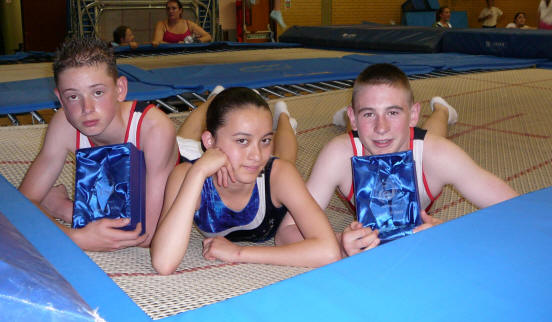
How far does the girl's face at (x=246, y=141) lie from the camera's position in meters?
1.31

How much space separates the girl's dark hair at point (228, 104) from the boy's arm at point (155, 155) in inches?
9.2

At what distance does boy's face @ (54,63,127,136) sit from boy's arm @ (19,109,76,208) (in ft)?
0.54

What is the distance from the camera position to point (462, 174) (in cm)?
146

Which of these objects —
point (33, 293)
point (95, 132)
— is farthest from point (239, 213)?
point (33, 293)

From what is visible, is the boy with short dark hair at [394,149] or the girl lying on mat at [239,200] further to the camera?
the boy with short dark hair at [394,149]

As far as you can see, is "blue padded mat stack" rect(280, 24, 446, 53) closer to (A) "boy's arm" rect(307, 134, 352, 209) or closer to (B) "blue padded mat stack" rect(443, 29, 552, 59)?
(B) "blue padded mat stack" rect(443, 29, 552, 59)

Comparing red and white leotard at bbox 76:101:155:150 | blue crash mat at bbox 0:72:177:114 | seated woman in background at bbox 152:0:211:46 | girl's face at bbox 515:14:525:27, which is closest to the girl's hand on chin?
red and white leotard at bbox 76:101:155:150

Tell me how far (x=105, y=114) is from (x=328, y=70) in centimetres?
306

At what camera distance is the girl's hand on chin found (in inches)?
49.0

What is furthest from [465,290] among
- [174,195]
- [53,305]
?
[174,195]

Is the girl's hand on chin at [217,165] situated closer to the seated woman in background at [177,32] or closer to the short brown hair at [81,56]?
the short brown hair at [81,56]

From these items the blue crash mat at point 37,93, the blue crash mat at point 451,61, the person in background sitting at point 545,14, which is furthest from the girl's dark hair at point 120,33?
the person in background sitting at point 545,14

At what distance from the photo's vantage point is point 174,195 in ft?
4.48

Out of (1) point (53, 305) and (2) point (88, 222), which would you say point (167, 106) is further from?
(1) point (53, 305)
